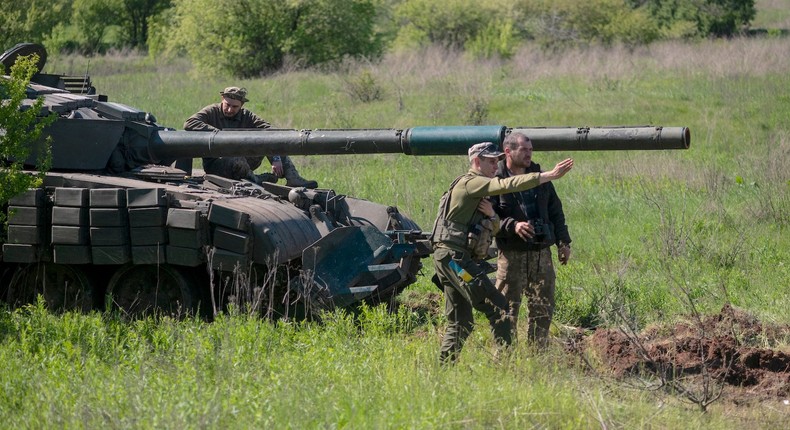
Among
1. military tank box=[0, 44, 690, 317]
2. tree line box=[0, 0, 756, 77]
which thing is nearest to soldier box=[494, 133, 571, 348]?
military tank box=[0, 44, 690, 317]

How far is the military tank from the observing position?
9219 millimetres

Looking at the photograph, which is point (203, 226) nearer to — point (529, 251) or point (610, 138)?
point (529, 251)

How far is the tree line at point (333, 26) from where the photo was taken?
30625 mm

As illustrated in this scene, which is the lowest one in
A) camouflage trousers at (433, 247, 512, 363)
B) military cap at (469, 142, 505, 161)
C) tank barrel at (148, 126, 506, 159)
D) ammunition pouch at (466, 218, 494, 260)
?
camouflage trousers at (433, 247, 512, 363)

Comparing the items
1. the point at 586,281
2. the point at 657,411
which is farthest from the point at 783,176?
the point at 657,411

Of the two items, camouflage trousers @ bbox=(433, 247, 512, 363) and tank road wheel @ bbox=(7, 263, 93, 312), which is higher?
camouflage trousers @ bbox=(433, 247, 512, 363)

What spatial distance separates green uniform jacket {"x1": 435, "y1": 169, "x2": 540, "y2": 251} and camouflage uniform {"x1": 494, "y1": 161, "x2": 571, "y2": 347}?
348mm

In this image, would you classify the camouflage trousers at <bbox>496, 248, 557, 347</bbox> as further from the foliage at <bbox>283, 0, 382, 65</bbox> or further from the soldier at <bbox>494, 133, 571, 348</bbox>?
the foliage at <bbox>283, 0, 382, 65</bbox>

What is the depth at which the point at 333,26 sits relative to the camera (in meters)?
31.2

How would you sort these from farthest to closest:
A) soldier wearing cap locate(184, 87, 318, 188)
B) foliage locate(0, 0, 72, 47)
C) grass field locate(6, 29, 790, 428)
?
foliage locate(0, 0, 72, 47)
soldier wearing cap locate(184, 87, 318, 188)
grass field locate(6, 29, 790, 428)

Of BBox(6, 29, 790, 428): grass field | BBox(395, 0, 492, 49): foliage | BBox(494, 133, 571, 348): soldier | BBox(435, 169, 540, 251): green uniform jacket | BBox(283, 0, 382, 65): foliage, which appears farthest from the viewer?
BBox(395, 0, 492, 49): foliage

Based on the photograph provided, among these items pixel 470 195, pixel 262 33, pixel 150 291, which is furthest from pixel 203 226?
pixel 262 33

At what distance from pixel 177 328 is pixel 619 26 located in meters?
27.9

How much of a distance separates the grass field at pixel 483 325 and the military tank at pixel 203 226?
1.44ft
